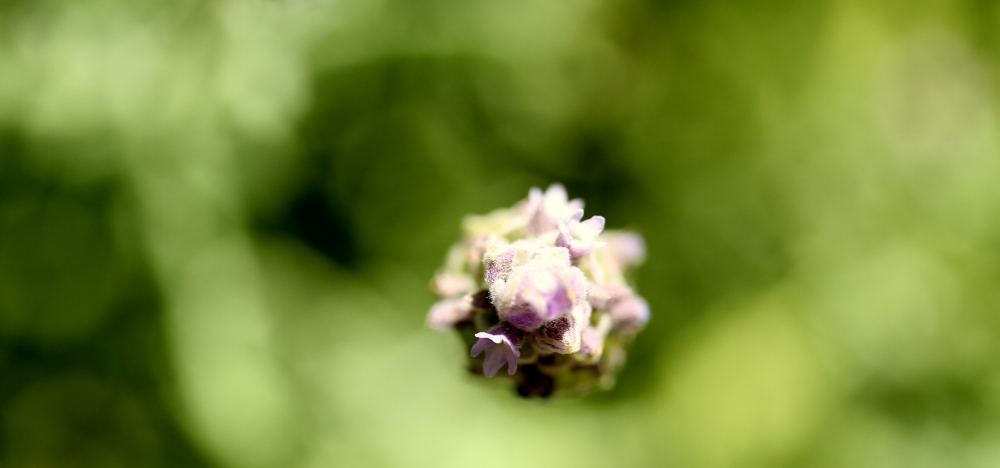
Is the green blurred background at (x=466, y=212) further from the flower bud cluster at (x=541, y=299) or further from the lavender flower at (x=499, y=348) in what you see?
the lavender flower at (x=499, y=348)

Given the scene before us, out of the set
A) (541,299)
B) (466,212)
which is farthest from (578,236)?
(466,212)

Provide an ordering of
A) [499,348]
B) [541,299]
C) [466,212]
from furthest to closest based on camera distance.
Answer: [466,212], [499,348], [541,299]

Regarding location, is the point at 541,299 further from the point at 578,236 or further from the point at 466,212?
the point at 466,212

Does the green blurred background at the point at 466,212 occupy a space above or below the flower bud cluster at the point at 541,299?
above

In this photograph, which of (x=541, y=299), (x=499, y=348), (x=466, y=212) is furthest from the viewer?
(x=466, y=212)

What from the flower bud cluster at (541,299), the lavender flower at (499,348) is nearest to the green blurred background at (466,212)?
the flower bud cluster at (541,299)

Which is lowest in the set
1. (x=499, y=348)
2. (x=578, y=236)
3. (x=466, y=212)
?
(x=499, y=348)

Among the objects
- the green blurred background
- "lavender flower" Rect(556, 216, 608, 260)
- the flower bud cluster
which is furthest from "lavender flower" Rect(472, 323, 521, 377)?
the green blurred background

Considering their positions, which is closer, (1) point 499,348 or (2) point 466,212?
(1) point 499,348
